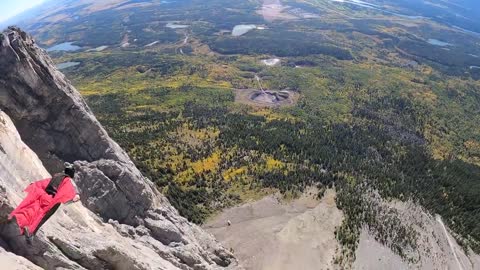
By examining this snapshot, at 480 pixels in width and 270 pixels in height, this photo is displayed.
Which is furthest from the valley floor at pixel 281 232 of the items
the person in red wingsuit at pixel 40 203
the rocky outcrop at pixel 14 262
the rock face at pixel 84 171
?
the rocky outcrop at pixel 14 262

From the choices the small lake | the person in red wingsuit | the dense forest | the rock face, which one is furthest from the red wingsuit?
the small lake

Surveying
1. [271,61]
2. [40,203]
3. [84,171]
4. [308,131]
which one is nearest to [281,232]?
[84,171]

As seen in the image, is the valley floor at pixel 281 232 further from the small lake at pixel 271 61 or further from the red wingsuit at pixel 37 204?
the small lake at pixel 271 61

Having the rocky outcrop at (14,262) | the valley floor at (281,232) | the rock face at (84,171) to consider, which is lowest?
the valley floor at (281,232)

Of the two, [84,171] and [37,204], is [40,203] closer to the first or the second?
[37,204]

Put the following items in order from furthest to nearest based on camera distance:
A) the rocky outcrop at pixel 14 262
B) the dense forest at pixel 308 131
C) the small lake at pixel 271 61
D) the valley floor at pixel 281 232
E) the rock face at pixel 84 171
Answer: the small lake at pixel 271 61 → the dense forest at pixel 308 131 → the valley floor at pixel 281 232 → the rock face at pixel 84 171 → the rocky outcrop at pixel 14 262

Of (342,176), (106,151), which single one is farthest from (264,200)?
(106,151)
